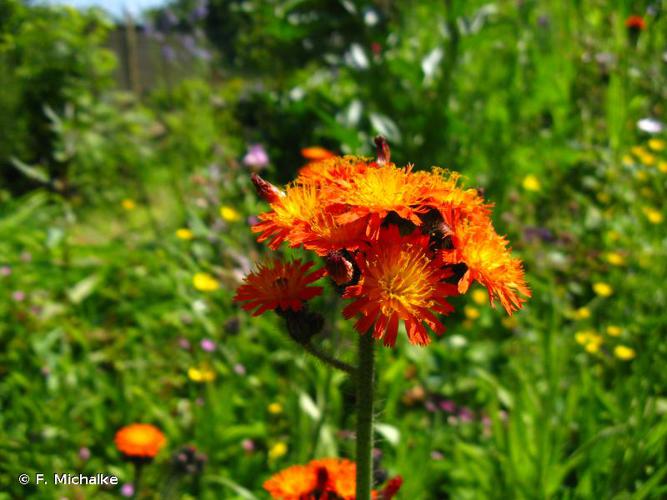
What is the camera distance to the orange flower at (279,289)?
0.86m

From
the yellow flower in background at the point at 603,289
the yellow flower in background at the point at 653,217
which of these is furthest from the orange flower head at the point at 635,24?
the yellow flower in background at the point at 603,289

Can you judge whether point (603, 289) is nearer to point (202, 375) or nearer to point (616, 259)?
point (616, 259)

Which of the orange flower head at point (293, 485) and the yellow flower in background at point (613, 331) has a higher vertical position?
the orange flower head at point (293, 485)

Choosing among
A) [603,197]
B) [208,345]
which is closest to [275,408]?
[208,345]

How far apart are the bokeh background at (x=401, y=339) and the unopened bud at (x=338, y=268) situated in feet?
0.87

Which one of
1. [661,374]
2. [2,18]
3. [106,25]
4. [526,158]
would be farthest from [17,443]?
[106,25]

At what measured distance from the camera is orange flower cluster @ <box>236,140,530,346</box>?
0.77 m

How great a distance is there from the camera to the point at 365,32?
8.61 feet

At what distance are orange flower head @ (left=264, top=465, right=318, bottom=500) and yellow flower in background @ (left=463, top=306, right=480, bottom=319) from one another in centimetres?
144

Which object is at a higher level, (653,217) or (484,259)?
(484,259)

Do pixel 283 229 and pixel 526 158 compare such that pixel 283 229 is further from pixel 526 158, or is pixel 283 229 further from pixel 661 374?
pixel 526 158

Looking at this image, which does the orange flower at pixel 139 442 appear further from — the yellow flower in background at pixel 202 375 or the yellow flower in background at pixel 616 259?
the yellow flower in background at pixel 616 259

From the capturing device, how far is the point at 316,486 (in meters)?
1.00

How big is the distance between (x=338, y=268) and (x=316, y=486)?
1.53ft
